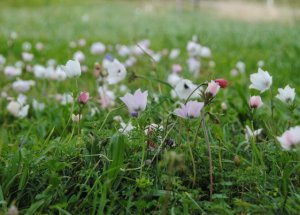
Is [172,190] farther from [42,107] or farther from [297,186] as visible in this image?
[42,107]

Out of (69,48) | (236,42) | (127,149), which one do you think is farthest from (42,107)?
(236,42)

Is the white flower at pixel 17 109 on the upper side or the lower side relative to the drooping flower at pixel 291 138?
lower

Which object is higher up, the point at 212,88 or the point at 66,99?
the point at 212,88

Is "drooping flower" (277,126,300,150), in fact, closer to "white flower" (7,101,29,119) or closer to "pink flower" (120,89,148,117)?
"pink flower" (120,89,148,117)

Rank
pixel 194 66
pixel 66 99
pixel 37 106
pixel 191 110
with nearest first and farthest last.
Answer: pixel 191 110 → pixel 66 99 → pixel 37 106 → pixel 194 66

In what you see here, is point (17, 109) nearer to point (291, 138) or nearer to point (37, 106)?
point (37, 106)

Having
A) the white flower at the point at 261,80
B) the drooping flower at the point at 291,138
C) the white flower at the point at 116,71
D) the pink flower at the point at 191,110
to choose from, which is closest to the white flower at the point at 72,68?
the white flower at the point at 116,71

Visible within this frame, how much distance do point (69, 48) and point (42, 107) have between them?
2.36 m

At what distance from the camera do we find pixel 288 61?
432cm

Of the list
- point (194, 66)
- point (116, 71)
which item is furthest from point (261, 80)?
point (194, 66)

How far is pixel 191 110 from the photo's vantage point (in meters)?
1.35

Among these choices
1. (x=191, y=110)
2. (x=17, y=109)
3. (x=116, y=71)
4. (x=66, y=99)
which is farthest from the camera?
(x=66, y=99)

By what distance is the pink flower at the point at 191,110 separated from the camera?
1.34 m

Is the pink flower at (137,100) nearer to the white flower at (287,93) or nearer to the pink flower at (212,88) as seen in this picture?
the pink flower at (212,88)
